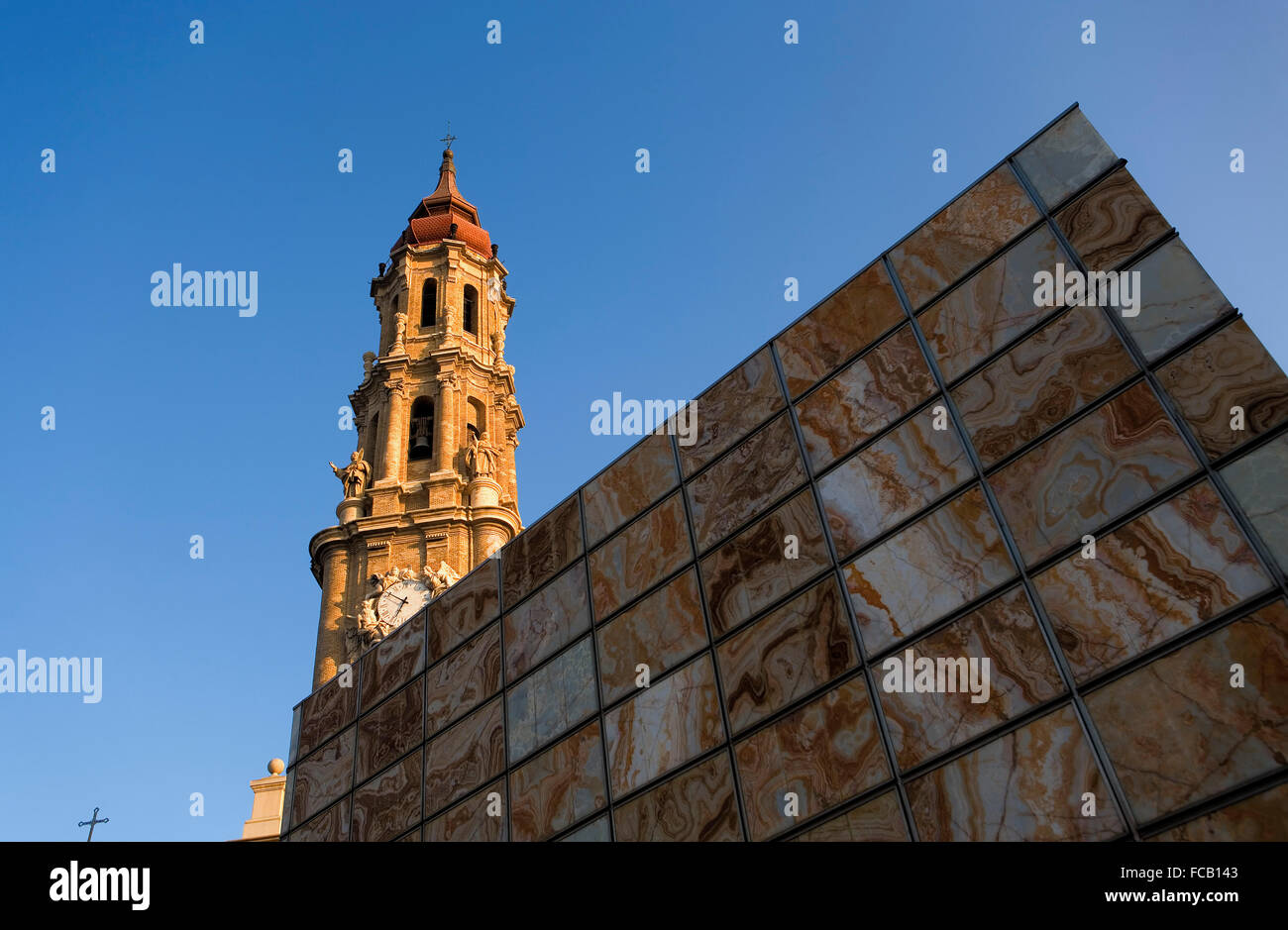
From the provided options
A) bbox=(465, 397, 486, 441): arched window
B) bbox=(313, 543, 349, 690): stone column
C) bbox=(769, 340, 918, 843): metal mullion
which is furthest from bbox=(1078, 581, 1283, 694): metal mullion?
bbox=(465, 397, 486, 441): arched window

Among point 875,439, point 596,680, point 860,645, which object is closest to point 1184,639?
point 860,645

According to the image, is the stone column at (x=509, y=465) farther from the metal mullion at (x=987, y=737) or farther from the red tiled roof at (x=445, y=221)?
the metal mullion at (x=987, y=737)

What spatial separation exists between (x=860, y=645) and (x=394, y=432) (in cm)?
4825

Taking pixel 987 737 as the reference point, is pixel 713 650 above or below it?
above

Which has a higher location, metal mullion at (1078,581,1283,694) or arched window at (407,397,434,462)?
arched window at (407,397,434,462)

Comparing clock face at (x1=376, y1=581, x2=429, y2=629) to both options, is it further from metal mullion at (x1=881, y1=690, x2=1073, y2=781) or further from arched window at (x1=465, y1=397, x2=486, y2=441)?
metal mullion at (x1=881, y1=690, x2=1073, y2=781)

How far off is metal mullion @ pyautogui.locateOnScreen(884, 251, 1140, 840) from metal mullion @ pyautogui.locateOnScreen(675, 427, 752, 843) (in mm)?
1516

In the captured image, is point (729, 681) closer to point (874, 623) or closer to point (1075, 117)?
point (874, 623)

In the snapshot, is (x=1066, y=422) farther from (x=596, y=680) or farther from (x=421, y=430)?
(x=421, y=430)

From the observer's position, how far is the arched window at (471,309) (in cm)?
6266

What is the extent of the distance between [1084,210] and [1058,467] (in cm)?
224

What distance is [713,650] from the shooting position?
10.5 meters

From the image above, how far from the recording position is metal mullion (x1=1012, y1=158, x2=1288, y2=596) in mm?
7383
